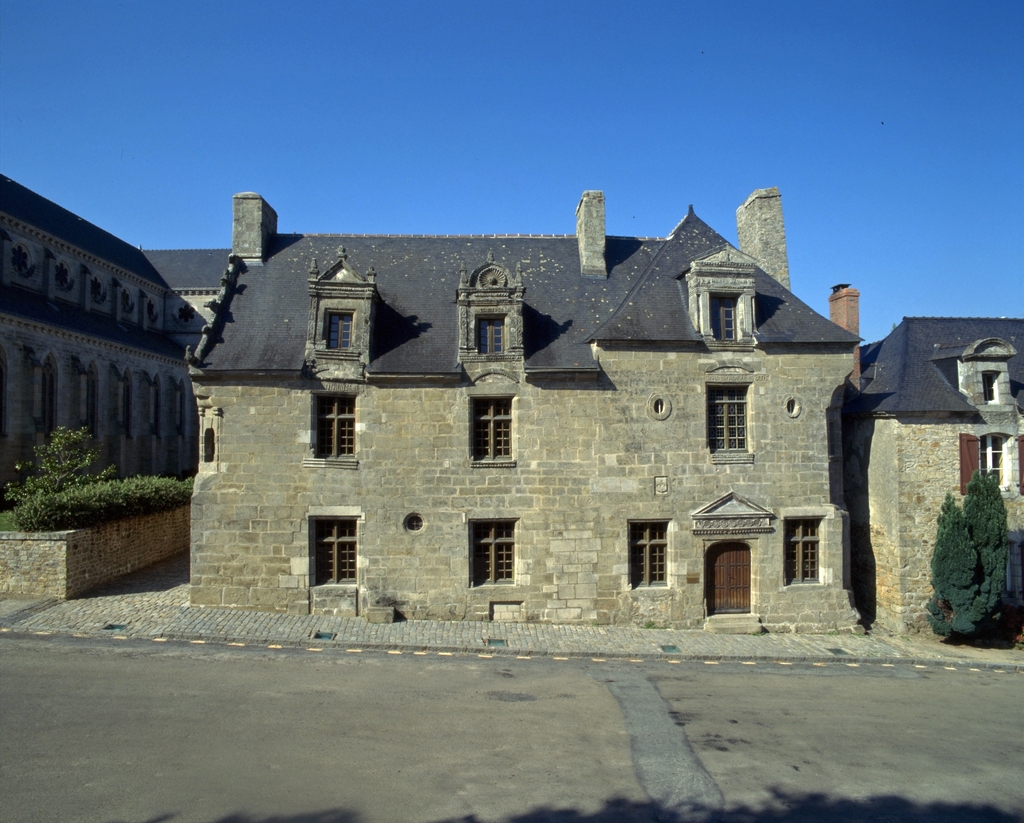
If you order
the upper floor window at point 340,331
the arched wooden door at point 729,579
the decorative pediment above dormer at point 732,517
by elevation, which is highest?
the upper floor window at point 340,331

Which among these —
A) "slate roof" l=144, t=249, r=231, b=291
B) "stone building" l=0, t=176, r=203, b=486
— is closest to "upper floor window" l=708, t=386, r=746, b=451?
"stone building" l=0, t=176, r=203, b=486

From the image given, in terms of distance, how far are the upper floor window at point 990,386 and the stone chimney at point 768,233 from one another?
5.77 metres

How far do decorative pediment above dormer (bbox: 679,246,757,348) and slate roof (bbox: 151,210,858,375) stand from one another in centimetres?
37

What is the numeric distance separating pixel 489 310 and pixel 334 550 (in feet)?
23.1

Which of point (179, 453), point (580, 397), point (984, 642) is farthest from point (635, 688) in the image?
point (179, 453)

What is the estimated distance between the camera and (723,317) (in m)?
16.6

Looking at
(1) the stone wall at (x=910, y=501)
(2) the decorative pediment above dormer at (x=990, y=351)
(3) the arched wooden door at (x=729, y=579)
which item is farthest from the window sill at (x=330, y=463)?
(2) the decorative pediment above dormer at (x=990, y=351)

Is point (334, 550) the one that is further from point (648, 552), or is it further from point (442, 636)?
point (648, 552)

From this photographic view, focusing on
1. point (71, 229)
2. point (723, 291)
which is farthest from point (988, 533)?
point (71, 229)

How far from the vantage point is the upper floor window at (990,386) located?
693 inches

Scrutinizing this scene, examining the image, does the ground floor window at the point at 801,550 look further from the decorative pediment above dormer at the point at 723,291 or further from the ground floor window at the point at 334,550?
the ground floor window at the point at 334,550

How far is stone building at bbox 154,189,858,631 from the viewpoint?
15656 millimetres

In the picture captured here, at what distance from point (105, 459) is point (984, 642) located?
38340 mm

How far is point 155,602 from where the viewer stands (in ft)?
53.4
